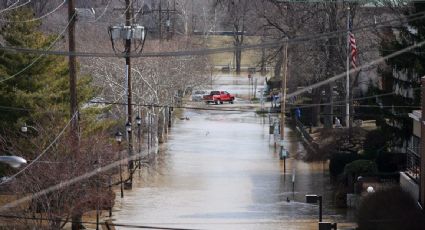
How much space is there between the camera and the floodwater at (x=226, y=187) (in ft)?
98.8

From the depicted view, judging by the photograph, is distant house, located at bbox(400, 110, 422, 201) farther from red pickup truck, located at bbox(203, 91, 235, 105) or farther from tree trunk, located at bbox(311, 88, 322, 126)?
red pickup truck, located at bbox(203, 91, 235, 105)


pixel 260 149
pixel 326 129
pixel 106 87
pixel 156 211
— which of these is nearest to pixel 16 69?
pixel 156 211

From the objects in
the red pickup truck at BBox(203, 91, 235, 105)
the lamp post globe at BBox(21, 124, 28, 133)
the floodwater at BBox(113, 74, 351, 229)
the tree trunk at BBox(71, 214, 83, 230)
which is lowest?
the floodwater at BBox(113, 74, 351, 229)

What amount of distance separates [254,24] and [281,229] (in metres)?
43.9

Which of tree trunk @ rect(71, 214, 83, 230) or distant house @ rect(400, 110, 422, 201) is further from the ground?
distant house @ rect(400, 110, 422, 201)

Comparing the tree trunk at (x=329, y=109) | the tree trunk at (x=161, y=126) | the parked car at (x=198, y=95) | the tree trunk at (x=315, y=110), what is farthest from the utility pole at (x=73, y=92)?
the parked car at (x=198, y=95)

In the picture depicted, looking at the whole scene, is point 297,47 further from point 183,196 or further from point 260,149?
point 183,196

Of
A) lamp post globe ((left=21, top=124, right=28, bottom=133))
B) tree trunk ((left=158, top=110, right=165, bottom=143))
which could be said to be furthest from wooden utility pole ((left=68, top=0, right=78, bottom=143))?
tree trunk ((left=158, top=110, right=165, bottom=143))

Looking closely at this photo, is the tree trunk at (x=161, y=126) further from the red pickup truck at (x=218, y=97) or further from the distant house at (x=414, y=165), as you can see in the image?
the distant house at (x=414, y=165)

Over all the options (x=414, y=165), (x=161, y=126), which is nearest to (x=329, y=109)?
(x=161, y=126)

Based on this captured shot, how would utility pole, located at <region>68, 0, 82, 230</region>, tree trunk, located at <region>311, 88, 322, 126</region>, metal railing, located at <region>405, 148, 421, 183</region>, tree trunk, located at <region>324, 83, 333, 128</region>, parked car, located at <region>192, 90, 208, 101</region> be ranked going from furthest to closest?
parked car, located at <region>192, 90, 208, 101</region>, tree trunk, located at <region>311, 88, 322, 126</region>, tree trunk, located at <region>324, 83, 333, 128</region>, metal railing, located at <region>405, 148, 421, 183</region>, utility pole, located at <region>68, 0, 82, 230</region>

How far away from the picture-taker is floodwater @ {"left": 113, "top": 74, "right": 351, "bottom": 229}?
30.1 metres

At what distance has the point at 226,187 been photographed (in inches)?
1463

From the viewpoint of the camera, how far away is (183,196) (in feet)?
115
